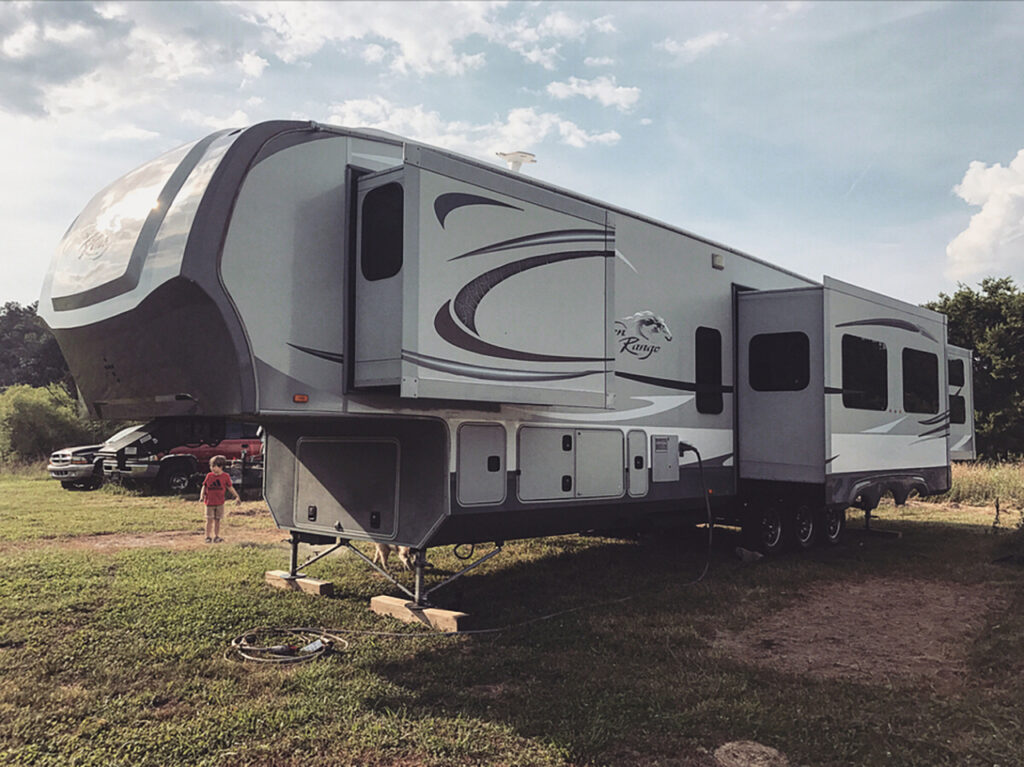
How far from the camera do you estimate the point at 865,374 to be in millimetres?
9844

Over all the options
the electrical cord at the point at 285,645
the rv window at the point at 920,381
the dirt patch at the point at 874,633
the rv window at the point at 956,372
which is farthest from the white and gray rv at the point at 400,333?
the rv window at the point at 956,372

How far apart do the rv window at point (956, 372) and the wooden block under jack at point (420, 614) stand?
9.90m

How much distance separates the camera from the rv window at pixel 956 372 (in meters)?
13.1

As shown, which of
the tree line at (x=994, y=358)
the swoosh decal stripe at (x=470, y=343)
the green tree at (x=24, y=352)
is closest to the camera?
the swoosh decal stripe at (x=470, y=343)

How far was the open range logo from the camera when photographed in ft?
25.4

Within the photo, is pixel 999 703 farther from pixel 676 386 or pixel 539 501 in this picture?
pixel 676 386

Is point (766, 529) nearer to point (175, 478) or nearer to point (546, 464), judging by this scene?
point (546, 464)

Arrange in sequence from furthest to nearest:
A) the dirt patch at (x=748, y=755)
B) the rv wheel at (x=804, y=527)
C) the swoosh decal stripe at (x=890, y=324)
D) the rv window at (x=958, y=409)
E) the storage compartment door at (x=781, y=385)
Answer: the rv window at (x=958, y=409), the rv wheel at (x=804, y=527), the swoosh decal stripe at (x=890, y=324), the storage compartment door at (x=781, y=385), the dirt patch at (x=748, y=755)

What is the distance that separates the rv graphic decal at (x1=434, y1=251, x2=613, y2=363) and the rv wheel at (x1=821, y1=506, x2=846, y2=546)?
556 cm

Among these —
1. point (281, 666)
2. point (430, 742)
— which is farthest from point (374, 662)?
point (430, 742)

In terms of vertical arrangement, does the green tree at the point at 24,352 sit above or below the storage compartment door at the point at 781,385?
above

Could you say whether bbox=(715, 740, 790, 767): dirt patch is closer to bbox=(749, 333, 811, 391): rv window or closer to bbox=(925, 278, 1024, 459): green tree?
bbox=(749, 333, 811, 391): rv window

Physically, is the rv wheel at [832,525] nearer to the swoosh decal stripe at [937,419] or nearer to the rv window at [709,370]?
the swoosh decal stripe at [937,419]

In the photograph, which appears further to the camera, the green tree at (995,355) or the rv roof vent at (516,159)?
the green tree at (995,355)
